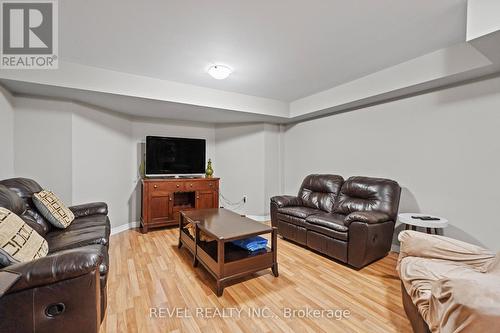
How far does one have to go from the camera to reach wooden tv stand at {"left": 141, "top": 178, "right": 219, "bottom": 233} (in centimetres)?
369

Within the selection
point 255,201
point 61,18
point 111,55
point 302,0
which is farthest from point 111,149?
point 302,0

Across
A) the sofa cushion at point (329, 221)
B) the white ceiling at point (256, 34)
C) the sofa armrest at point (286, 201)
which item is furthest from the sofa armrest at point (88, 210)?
the sofa cushion at point (329, 221)

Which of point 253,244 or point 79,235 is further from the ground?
point 79,235

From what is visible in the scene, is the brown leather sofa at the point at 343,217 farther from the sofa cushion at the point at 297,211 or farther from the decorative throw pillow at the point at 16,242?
the decorative throw pillow at the point at 16,242

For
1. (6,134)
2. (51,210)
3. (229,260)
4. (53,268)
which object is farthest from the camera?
(6,134)

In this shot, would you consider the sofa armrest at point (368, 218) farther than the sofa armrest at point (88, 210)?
No

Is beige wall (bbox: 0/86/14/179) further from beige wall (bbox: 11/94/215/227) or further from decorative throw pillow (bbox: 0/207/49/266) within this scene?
decorative throw pillow (bbox: 0/207/49/266)

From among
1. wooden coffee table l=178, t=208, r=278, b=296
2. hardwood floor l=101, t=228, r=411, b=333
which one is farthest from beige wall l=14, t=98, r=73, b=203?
wooden coffee table l=178, t=208, r=278, b=296

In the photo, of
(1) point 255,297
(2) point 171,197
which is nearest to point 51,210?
(2) point 171,197

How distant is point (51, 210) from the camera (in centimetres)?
222

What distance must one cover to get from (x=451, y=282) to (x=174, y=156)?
405cm

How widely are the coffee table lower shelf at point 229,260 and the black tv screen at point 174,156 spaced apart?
2.04m

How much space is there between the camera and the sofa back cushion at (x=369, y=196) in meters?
2.73

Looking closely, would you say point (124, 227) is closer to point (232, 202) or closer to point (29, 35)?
point (232, 202)
